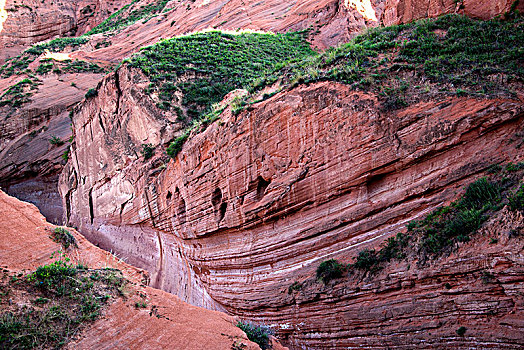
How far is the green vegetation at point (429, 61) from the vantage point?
13.5 m

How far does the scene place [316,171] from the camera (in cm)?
1494

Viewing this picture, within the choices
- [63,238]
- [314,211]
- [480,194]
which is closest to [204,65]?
[63,238]

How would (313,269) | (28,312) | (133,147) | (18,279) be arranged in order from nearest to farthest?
(28,312)
(18,279)
(313,269)
(133,147)

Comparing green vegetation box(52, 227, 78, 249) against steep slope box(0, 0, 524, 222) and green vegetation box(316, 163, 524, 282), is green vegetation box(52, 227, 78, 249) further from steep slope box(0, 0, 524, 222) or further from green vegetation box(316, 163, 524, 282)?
steep slope box(0, 0, 524, 222)

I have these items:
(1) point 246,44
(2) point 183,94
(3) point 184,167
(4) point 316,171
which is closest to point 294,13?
(1) point 246,44

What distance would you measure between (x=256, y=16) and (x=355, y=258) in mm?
31583

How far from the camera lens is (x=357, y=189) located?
14062 mm

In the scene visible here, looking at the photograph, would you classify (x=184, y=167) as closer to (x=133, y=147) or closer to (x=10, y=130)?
(x=133, y=147)

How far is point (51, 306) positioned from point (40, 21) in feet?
186

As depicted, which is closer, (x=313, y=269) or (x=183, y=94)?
(x=313, y=269)

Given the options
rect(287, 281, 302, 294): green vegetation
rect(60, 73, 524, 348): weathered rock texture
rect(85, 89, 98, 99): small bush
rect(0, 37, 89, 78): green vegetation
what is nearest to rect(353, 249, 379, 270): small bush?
rect(60, 73, 524, 348): weathered rock texture

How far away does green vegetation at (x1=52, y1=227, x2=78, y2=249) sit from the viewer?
15070 millimetres

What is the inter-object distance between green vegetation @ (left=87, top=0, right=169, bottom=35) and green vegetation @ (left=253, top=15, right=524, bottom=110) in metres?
41.4

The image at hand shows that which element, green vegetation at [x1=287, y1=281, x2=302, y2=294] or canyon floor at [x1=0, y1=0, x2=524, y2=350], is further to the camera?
green vegetation at [x1=287, y1=281, x2=302, y2=294]
